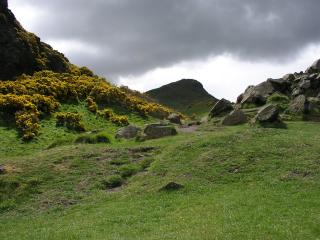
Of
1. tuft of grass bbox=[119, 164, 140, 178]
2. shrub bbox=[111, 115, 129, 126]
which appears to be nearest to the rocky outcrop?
shrub bbox=[111, 115, 129, 126]

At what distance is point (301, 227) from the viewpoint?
23.3 meters

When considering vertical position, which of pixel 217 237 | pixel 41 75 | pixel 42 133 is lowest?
pixel 217 237

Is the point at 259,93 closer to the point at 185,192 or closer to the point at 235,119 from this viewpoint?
the point at 235,119

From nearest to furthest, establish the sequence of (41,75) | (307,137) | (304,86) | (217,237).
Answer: (217,237), (307,137), (304,86), (41,75)

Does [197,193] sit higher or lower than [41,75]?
lower

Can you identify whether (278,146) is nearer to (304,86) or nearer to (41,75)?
(304,86)

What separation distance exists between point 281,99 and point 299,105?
205 inches

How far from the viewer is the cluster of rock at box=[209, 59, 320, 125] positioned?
5851cm

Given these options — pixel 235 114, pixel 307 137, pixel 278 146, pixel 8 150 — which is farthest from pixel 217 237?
pixel 235 114

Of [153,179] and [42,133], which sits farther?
[42,133]

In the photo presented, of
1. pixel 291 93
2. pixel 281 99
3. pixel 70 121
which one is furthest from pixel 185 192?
pixel 291 93

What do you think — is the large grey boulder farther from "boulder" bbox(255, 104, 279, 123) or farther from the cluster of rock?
"boulder" bbox(255, 104, 279, 123)

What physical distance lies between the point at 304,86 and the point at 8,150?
126 ft

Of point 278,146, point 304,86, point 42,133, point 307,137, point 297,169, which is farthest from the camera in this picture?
point 304,86
